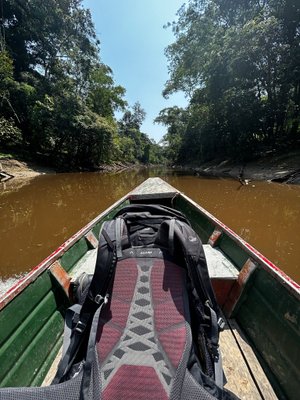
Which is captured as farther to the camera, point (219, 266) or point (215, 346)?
point (219, 266)

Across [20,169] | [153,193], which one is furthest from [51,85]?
[153,193]

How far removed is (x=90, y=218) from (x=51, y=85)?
19.0 meters

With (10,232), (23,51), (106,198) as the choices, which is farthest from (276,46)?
(23,51)

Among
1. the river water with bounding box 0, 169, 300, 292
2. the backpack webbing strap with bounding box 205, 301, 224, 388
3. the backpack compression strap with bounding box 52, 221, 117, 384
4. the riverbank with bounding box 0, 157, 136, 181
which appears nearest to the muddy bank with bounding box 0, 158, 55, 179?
the riverbank with bounding box 0, 157, 136, 181

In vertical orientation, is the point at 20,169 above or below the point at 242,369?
below

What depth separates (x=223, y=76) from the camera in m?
15.3

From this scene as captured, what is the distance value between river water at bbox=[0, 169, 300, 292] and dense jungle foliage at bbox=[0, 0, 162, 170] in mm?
10202

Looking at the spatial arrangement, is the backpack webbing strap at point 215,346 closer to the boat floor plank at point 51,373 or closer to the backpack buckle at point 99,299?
the backpack buckle at point 99,299

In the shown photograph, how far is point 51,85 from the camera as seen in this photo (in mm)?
21188

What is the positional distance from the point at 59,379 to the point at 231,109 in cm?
1774

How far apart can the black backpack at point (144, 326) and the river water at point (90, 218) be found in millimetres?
2440

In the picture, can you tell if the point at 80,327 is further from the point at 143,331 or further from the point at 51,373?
the point at 51,373

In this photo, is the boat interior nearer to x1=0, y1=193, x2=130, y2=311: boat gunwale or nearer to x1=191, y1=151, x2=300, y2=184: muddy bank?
x1=0, y1=193, x2=130, y2=311: boat gunwale

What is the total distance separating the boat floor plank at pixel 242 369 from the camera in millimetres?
1540
